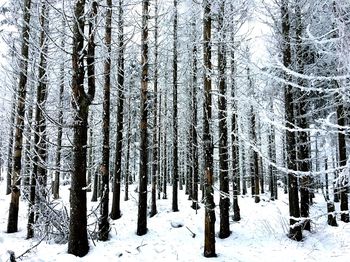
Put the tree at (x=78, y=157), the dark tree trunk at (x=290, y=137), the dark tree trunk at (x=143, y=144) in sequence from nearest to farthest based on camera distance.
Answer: the tree at (x=78, y=157), the dark tree trunk at (x=290, y=137), the dark tree trunk at (x=143, y=144)

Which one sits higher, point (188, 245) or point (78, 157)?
point (78, 157)

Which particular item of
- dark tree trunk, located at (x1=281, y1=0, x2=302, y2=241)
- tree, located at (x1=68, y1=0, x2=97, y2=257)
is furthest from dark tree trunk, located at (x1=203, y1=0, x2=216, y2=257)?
tree, located at (x1=68, y1=0, x2=97, y2=257)

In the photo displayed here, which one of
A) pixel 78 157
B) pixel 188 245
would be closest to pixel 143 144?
pixel 188 245

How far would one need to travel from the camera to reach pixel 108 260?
7.07 metres

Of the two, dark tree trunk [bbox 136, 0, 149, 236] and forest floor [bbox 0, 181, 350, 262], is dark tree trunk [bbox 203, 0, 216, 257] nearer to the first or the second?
forest floor [bbox 0, 181, 350, 262]

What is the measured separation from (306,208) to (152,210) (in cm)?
716

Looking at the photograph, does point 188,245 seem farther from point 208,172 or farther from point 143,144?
point 143,144

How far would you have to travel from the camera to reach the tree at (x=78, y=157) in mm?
6477

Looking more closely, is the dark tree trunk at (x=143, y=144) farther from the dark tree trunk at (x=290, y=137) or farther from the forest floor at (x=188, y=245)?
the dark tree trunk at (x=290, y=137)

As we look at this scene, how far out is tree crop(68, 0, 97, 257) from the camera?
21.2ft

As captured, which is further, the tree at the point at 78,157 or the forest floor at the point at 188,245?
the forest floor at the point at 188,245

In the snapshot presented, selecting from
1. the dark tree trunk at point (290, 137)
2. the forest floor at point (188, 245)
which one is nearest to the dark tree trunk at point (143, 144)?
the forest floor at point (188, 245)

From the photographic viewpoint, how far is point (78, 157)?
654 centimetres

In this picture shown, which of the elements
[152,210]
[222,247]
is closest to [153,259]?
[222,247]
